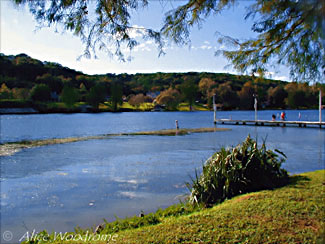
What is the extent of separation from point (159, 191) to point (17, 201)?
417 cm

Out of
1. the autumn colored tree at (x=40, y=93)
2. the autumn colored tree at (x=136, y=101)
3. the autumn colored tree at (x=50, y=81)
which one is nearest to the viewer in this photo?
the autumn colored tree at (x=40, y=93)

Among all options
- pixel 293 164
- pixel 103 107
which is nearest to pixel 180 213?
Result: pixel 293 164

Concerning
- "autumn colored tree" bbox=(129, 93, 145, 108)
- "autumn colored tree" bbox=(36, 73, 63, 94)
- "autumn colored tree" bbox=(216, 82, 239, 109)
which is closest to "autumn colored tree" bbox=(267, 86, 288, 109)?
"autumn colored tree" bbox=(216, 82, 239, 109)

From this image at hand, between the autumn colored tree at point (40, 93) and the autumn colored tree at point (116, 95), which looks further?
the autumn colored tree at point (116, 95)

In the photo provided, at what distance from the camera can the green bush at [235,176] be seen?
7656mm

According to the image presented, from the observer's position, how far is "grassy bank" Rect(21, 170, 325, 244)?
4559mm

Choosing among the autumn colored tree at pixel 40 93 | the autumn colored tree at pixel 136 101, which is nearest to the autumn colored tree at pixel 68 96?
the autumn colored tree at pixel 40 93

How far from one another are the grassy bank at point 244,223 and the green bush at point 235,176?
0.71 metres

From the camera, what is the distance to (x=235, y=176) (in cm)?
791

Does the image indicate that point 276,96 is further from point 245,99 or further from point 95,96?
point 95,96

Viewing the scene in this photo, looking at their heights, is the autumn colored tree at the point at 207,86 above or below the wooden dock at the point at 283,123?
above

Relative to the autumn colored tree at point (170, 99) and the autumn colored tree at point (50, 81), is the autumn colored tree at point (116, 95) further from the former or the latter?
the autumn colored tree at point (50, 81)

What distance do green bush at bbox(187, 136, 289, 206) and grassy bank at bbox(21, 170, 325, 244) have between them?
28.1 inches

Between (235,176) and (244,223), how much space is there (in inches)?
112
